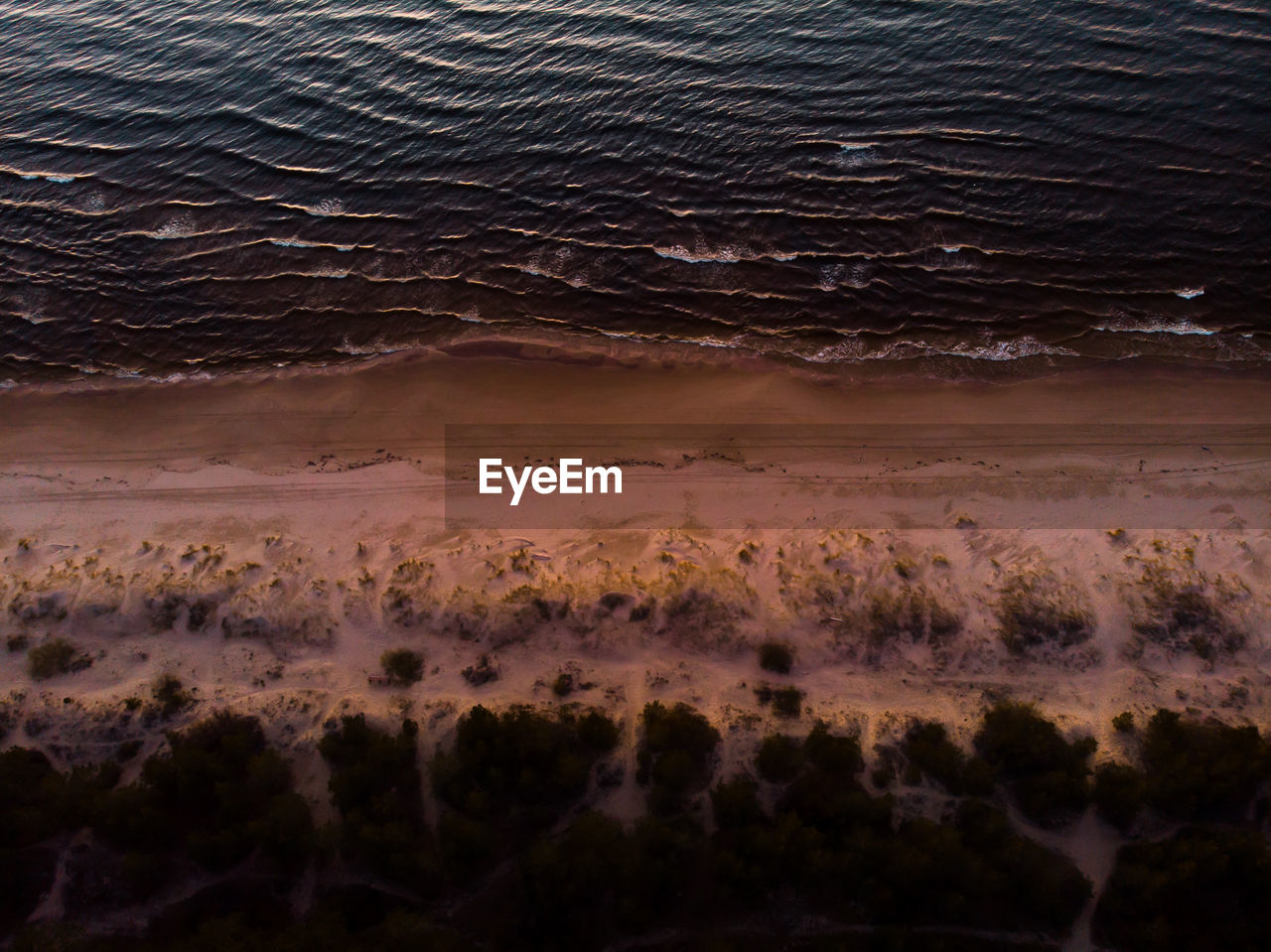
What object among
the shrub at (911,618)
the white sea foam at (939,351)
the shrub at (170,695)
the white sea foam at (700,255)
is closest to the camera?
the shrub at (170,695)

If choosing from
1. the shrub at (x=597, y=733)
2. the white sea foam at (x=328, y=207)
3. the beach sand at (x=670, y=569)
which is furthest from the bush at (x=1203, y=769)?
the white sea foam at (x=328, y=207)

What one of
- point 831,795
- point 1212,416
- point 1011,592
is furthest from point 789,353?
point 831,795

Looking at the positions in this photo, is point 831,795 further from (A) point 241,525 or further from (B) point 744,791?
(A) point 241,525

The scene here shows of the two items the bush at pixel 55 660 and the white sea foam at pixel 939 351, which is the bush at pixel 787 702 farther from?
the bush at pixel 55 660

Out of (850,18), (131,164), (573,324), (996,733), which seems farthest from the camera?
(850,18)

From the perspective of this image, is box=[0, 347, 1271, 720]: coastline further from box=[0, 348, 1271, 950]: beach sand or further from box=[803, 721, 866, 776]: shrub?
box=[803, 721, 866, 776]: shrub

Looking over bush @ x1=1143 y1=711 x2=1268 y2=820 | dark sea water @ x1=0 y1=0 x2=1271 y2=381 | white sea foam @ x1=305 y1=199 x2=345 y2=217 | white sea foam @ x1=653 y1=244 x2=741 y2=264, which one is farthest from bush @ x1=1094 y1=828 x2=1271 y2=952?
white sea foam @ x1=305 y1=199 x2=345 y2=217
